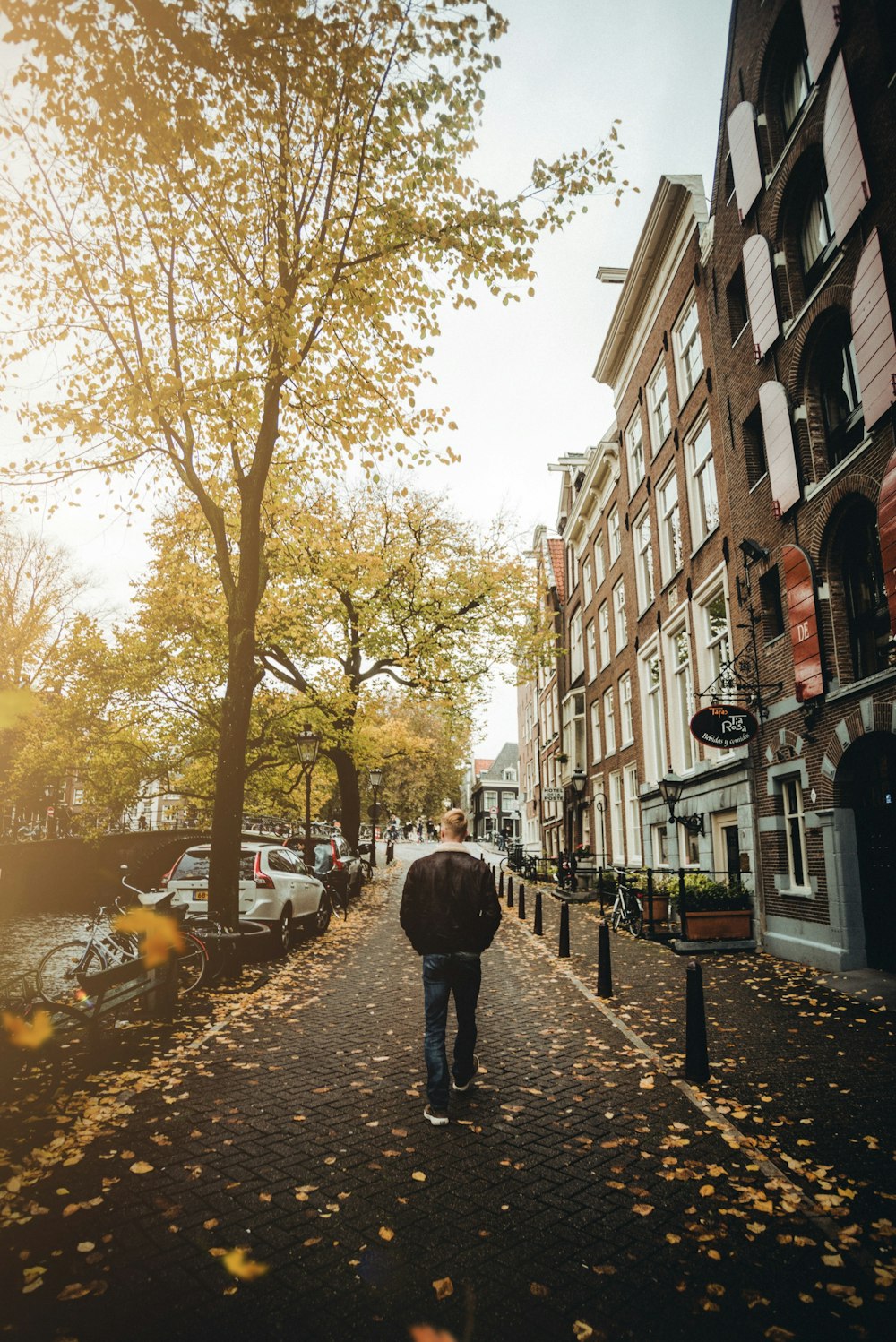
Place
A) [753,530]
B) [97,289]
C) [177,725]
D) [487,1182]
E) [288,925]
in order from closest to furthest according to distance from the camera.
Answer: [487,1182] < [97,289] < [288,925] < [753,530] < [177,725]

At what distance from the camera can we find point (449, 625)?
23.5 m

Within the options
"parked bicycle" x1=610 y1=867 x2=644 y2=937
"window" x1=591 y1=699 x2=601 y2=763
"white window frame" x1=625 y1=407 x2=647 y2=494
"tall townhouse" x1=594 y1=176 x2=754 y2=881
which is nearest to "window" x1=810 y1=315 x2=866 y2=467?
"tall townhouse" x1=594 y1=176 x2=754 y2=881

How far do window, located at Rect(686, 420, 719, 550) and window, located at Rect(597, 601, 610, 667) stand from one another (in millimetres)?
8707

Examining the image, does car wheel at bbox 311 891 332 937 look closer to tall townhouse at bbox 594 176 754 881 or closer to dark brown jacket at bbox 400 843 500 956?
tall townhouse at bbox 594 176 754 881

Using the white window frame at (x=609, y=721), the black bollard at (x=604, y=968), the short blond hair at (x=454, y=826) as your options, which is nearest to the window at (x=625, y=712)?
the white window frame at (x=609, y=721)

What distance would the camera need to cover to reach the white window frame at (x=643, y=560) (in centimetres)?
2086

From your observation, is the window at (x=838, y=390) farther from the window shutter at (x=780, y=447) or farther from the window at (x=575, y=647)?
the window at (x=575, y=647)

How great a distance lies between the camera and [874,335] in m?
9.14

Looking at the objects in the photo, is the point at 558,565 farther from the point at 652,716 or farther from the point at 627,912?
the point at 627,912

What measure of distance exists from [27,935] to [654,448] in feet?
62.3

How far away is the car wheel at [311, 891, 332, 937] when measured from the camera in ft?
47.6

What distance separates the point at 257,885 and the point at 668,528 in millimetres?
13673

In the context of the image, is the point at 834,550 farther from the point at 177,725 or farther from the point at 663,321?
the point at 177,725

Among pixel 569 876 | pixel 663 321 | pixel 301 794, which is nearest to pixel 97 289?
pixel 663 321
